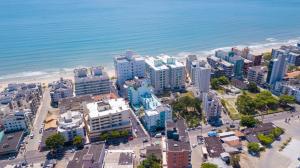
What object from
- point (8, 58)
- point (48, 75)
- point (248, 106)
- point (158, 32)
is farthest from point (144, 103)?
point (158, 32)

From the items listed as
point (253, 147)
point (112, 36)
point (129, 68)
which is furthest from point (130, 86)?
point (112, 36)

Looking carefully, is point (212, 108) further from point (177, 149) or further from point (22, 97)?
point (22, 97)

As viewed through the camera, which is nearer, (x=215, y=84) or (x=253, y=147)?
(x=253, y=147)

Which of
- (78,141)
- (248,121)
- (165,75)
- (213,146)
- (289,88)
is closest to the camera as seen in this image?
(213,146)

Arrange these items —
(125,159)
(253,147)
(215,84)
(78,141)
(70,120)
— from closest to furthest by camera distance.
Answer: (125,159), (253,147), (78,141), (70,120), (215,84)

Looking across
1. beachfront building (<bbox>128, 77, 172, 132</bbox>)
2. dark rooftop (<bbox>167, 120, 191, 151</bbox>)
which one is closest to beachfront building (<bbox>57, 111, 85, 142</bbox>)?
beachfront building (<bbox>128, 77, 172, 132</bbox>)

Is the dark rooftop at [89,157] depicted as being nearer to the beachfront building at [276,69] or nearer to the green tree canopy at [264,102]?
the green tree canopy at [264,102]

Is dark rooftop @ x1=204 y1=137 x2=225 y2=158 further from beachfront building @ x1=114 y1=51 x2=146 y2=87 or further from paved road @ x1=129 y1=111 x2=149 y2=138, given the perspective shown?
beachfront building @ x1=114 y1=51 x2=146 y2=87
